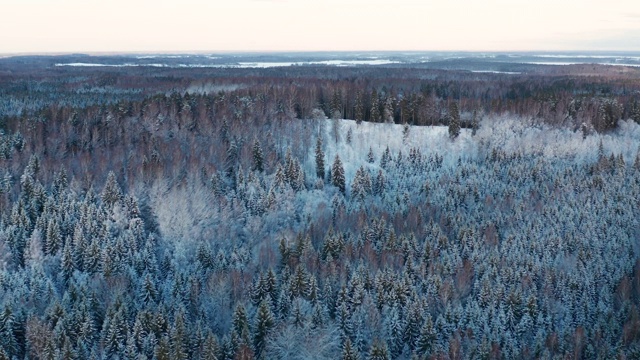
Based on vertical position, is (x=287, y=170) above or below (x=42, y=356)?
above

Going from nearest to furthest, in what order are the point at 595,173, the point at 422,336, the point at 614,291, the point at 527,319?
the point at 422,336 < the point at 527,319 < the point at 614,291 < the point at 595,173

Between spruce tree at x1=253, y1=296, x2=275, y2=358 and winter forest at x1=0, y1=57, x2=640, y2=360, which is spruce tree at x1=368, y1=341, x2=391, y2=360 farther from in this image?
spruce tree at x1=253, y1=296, x2=275, y2=358

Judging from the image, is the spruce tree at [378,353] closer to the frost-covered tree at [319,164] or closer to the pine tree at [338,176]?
the pine tree at [338,176]

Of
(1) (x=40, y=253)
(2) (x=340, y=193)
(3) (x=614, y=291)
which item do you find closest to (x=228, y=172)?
(2) (x=340, y=193)

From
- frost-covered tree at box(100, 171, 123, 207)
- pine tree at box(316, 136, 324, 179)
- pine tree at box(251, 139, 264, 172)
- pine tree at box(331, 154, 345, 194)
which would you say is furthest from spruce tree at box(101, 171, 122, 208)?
pine tree at box(331, 154, 345, 194)

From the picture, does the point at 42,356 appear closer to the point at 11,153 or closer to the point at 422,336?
the point at 422,336

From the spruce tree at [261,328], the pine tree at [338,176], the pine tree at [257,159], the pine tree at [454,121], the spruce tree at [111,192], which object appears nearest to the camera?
the spruce tree at [261,328]

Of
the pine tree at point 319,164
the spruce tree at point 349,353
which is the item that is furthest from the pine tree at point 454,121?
the spruce tree at point 349,353
